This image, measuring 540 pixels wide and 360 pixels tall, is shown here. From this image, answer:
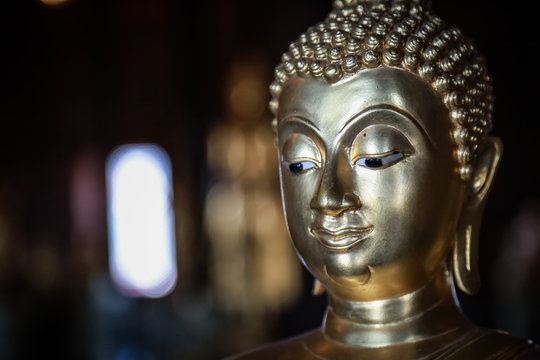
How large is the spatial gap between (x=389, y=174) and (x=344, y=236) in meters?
0.15

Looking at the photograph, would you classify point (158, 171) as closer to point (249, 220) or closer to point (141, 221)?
point (141, 221)

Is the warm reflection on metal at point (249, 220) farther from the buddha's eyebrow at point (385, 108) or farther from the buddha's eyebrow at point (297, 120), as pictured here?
the buddha's eyebrow at point (385, 108)

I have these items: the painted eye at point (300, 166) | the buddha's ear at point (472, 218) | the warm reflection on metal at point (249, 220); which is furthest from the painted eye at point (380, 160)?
the warm reflection on metal at point (249, 220)

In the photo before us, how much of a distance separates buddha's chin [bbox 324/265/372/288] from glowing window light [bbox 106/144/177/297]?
6748 mm

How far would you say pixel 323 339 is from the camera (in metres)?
1.66

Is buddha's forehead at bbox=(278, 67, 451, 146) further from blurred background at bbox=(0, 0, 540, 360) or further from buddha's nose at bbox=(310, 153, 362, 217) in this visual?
blurred background at bbox=(0, 0, 540, 360)

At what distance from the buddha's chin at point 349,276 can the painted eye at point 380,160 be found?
203mm

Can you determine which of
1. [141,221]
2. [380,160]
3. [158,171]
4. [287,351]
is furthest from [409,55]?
[141,221]

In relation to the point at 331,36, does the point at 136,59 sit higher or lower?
higher

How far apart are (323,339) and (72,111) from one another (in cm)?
696

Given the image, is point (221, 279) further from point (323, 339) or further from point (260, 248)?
point (323, 339)

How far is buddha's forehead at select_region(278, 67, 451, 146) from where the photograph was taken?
58.7 inches

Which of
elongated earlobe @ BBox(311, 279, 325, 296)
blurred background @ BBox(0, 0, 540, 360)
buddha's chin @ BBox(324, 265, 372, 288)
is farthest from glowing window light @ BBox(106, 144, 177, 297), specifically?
buddha's chin @ BBox(324, 265, 372, 288)

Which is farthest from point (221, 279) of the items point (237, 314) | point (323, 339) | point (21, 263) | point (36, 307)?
point (323, 339)
